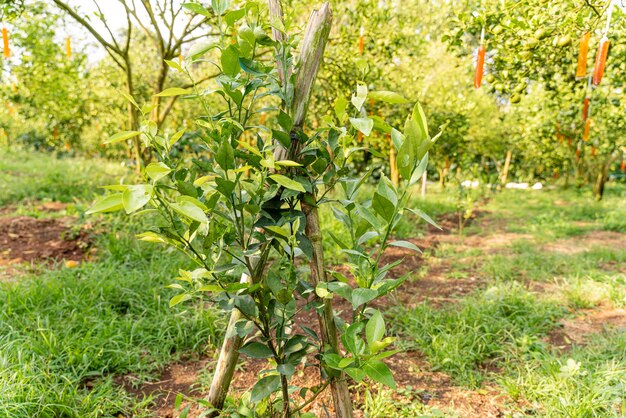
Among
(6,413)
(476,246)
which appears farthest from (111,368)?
(476,246)

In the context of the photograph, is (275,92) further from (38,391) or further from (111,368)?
(111,368)

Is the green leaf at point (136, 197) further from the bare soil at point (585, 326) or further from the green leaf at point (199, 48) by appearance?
the bare soil at point (585, 326)

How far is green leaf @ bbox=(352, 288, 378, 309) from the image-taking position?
3.51ft

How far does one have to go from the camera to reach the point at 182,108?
428 inches

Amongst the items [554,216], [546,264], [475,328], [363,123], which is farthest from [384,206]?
[554,216]

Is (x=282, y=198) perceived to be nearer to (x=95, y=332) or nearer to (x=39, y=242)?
(x=95, y=332)

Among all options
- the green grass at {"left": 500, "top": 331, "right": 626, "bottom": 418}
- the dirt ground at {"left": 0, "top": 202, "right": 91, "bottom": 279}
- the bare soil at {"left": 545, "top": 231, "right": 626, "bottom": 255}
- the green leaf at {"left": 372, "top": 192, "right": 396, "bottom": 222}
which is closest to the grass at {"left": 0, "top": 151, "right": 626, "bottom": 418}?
the green grass at {"left": 500, "top": 331, "right": 626, "bottom": 418}

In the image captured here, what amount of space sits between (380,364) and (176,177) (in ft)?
2.31

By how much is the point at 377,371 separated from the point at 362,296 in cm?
19

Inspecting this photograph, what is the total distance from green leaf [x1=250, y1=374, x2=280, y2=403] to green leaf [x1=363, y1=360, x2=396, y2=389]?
0.37m

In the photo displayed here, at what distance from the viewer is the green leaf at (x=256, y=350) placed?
1.30 metres

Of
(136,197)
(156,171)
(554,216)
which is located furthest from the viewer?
(554,216)

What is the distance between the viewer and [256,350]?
1.31 metres

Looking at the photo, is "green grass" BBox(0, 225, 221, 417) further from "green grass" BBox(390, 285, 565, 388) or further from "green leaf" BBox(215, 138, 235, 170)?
"green leaf" BBox(215, 138, 235, 170)
